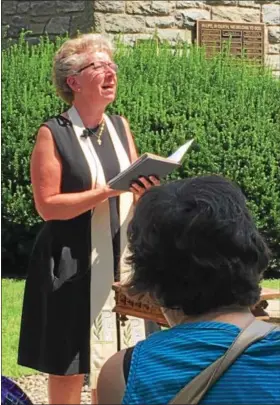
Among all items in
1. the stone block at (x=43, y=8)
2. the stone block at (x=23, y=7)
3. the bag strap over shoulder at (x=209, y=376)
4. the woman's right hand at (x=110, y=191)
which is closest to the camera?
the bag strap over shoulder at (x=209, y=376)

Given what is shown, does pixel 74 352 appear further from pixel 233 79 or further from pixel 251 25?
pixel 251 25

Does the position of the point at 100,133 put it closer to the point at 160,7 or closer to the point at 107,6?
the point at 107,6

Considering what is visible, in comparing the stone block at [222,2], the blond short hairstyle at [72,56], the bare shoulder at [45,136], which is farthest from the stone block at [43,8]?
the bare shoulder at [45,136]

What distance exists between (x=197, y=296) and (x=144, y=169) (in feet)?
5.70

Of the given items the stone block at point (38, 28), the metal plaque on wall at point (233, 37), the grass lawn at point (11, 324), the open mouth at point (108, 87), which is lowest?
the grass lawn at point (11, 324)

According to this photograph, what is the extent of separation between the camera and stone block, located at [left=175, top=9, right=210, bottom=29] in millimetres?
10711

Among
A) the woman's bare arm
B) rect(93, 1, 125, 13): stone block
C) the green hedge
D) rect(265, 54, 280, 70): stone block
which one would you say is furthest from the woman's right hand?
rect(265, 54, 280, 70): stone block

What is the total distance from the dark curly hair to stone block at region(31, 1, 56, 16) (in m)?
9.41

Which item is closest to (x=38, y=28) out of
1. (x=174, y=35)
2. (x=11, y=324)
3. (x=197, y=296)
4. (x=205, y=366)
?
(x=174, y=35)

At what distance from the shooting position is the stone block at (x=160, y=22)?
416 inches

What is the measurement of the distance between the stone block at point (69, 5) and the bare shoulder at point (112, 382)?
923 cm

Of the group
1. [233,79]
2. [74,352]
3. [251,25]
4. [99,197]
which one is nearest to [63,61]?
[99,197]

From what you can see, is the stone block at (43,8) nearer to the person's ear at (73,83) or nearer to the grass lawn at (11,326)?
the grass lawn at (11,326)

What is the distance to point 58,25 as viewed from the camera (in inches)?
428
